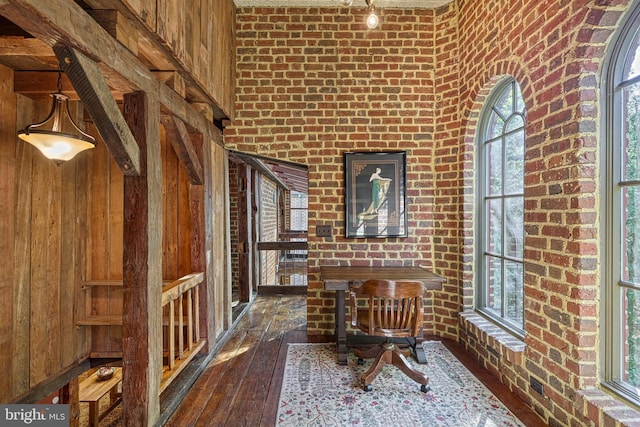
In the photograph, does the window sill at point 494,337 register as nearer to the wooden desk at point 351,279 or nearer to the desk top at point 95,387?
the wooden desk at point 351,279

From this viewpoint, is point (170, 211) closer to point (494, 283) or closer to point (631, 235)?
point (494, 283)

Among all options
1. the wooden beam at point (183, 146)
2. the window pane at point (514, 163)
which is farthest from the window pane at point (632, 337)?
the wooden beam at point (183, 146)

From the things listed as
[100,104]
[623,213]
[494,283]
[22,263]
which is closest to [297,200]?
[494,283]

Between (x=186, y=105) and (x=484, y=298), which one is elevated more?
(x=186, y=105)

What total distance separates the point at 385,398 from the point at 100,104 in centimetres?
234

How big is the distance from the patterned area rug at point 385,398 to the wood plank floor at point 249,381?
0.08m

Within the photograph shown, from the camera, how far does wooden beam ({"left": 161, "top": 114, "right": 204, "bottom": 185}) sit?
88.1 inches

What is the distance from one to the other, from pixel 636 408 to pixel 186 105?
127 inches

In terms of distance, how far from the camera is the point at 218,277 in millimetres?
2969

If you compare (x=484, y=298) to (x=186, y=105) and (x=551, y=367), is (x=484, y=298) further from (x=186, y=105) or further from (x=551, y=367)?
(x=186, y=105)

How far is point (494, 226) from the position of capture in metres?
2.60

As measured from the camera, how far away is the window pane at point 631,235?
1.51 m

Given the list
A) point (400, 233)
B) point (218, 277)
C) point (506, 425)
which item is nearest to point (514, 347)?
point (506, 425)

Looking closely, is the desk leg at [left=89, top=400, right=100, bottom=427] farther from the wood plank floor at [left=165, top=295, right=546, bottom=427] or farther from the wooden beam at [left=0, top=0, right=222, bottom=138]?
the wooden beam at [left=0, top=0, right=222, bottom=138]
